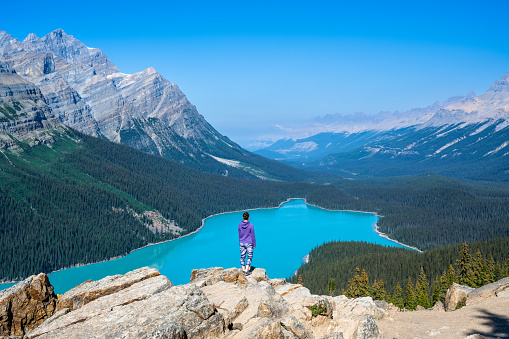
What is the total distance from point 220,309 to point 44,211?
15028 centimetres

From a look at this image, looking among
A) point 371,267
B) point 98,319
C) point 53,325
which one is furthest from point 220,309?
point 371,267

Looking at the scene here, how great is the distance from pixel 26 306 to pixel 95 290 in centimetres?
365

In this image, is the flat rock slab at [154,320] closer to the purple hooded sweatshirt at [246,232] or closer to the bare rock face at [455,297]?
the purple hooded sweatshirt at [246,232]

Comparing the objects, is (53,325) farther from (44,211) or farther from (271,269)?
(44,211)

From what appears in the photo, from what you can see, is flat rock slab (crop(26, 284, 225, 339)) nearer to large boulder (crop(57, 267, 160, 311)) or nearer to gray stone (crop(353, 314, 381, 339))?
large boulder (crop(57, 267, 160, 311))

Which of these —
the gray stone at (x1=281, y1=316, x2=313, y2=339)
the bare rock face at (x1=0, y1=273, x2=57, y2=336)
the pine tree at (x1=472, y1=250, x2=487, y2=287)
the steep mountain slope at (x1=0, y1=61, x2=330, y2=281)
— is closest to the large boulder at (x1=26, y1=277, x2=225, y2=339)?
the bare rock face at (x1=0, y1=273, x2=57, y2=336)

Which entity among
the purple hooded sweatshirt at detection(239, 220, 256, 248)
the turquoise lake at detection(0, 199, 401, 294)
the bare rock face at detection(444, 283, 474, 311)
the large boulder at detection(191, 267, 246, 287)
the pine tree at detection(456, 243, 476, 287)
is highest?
the purple hooded sweatshirt at detection(239, 220, 256, 248)

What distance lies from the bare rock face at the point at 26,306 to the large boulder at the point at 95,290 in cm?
88

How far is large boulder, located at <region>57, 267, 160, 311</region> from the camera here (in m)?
21.3

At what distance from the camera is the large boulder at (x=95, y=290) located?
2133 cm

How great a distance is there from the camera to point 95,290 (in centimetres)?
2186

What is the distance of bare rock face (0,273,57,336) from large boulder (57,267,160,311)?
88cm

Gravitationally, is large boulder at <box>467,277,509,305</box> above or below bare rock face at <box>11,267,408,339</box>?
below

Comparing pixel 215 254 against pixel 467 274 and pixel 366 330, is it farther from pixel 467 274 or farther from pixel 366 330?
pixel 366 330
